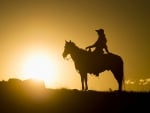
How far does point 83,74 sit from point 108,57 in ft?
8.09

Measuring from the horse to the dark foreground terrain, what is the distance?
4871 millimetres

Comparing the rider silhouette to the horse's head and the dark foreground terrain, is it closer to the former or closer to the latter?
the horse's head

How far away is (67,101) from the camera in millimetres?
26438

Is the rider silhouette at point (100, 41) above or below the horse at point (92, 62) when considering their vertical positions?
above

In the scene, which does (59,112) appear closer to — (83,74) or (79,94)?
(79,94)

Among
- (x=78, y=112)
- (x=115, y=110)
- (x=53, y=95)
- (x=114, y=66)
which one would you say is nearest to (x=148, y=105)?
(x=115, y=110)

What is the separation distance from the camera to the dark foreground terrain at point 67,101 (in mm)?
25000

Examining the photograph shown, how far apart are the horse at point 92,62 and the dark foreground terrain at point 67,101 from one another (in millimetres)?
4871

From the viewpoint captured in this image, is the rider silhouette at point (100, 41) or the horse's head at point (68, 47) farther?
the horse's head at point (68, 47)

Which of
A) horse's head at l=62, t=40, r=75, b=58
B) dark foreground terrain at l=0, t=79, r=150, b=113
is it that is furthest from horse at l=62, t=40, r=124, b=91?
dark foreground terrain at l=0, t=79, r=150, b=113

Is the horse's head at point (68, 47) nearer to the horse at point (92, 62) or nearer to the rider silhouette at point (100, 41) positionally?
the horse at point (92, 62)

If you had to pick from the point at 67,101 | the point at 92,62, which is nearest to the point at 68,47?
the point at 92,62

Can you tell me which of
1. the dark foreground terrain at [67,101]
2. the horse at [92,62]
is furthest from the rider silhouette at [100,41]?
the dark foreground terrain at [67,101]

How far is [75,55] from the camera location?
111 ft
